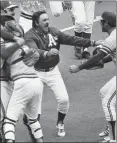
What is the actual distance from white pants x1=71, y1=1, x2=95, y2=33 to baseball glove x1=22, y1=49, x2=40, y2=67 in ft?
9.07

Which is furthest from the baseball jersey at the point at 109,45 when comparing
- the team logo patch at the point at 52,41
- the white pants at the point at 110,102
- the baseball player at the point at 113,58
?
the team logo patch at the point at 52,41

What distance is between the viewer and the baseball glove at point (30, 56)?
9239 millimetres

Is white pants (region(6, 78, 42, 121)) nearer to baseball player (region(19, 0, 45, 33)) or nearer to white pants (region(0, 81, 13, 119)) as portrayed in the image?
→ white pants (region(0, 81, 13, 119))

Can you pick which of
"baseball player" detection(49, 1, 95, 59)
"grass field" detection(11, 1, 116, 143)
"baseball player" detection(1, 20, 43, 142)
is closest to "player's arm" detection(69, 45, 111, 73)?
"baseball player" detection(1, 20, 43, 142)

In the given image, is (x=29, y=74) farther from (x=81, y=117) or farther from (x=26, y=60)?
(x=81, y=117)

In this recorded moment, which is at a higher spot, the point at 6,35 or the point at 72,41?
the point at 6,35

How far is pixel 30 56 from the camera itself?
9.39 meters

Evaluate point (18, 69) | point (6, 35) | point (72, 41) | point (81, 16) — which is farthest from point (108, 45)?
point (81, 16)

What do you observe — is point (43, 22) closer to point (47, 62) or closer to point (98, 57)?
point (47, 62)

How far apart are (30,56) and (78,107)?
79.6 inches

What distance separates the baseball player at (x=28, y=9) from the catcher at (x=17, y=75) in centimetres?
143

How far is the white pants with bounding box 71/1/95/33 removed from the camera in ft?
39.8

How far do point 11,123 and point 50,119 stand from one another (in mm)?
1650

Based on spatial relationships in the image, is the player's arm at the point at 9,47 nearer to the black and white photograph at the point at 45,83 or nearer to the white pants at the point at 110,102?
the black and white photograph at the point at 45,83
